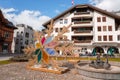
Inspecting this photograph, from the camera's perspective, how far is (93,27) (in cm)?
4459

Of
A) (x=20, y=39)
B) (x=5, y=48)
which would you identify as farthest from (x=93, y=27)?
(x=20, y=39)

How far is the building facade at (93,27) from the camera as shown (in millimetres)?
42438

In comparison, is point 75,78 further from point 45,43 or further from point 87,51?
point 87,51

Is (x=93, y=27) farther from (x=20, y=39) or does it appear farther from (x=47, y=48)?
(x=20, y=39)

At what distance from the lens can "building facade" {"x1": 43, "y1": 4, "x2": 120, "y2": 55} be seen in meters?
42.4

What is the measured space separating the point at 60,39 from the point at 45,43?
1.72m

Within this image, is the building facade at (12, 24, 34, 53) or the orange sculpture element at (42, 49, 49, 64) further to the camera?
the building facade at (12, 24, 34, 53)

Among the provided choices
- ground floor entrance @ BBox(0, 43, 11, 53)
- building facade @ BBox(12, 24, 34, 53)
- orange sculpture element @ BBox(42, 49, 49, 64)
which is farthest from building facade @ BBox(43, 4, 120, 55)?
building facade @ BBox(12, 24, 34, 53)

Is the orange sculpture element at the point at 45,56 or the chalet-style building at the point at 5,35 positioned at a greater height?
the chalet-style building at the point at 5,35

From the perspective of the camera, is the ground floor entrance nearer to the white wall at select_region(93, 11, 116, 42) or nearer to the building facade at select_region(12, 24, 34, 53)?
the building facade at select_region(12, 24, 34, 53)

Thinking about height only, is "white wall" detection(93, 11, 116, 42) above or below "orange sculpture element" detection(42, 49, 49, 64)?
above

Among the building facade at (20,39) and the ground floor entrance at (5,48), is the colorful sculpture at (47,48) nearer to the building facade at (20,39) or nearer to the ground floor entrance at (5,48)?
the ground floor entrance at (5,48)

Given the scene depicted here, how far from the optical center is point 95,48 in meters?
44.7

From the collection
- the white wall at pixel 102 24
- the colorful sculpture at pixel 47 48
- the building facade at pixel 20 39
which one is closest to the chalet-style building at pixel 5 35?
the building facade at pixel 20 39
